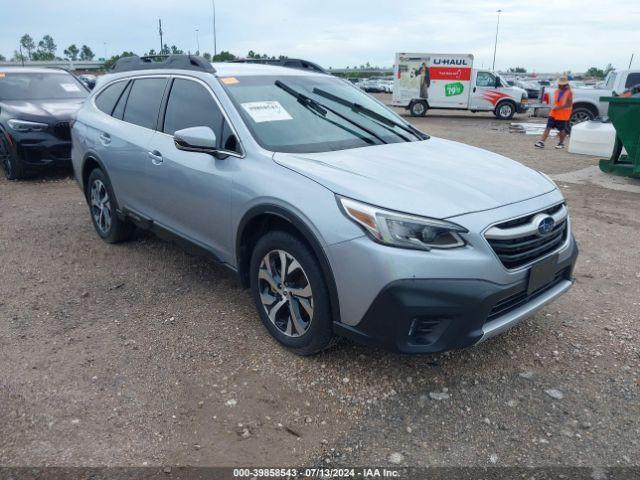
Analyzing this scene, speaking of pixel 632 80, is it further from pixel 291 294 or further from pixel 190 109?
pixel 291 294

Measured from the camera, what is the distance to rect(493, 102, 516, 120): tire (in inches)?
867

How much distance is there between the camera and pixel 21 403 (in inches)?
115

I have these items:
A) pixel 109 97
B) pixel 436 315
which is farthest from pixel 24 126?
pixel 436 315

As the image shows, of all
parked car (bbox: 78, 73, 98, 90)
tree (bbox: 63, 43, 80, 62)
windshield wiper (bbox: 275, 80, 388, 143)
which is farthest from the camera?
tree (bbox: 63, 43, 80, 62)

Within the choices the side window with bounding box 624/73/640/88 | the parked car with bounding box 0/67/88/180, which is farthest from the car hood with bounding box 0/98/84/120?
the side window with bounding box 624/73/640/88

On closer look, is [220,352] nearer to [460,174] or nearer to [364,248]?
[364,248]

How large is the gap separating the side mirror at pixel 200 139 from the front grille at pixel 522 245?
1845 millimetres

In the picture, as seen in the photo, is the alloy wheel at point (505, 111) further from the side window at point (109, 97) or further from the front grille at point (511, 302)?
the front grille at point (511, 302)

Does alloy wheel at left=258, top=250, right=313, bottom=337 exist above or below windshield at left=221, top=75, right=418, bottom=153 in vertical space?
below

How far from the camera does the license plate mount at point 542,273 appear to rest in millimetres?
2902

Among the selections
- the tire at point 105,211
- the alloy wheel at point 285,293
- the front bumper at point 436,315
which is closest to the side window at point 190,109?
the alloy wheel at point 285,293

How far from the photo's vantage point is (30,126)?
8.10 m

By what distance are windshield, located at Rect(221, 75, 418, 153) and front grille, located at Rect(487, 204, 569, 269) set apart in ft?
4.05

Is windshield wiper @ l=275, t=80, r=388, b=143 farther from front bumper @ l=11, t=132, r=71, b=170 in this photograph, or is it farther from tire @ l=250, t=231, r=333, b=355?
front bumper @ l=11, t=132, r=71, b=170
